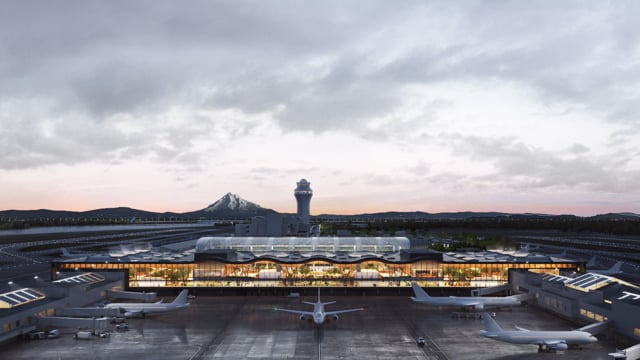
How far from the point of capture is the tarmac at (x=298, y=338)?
179 ft

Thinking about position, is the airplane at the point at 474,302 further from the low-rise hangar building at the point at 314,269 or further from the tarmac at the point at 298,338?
the low-rise hangar building at the point at 314,269

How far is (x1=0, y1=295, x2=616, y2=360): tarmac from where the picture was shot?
54.5m

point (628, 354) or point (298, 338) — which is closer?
point (628, 354)

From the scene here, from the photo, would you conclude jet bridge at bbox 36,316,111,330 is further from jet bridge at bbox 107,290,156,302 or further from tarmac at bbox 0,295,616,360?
jet bridge at bbox 107,290,156,302

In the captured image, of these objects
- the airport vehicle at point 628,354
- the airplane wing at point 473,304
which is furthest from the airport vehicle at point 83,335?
the airport vehicle at point 628,354

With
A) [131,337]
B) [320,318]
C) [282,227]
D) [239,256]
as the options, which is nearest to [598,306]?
[320,318]

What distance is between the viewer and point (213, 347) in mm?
57438

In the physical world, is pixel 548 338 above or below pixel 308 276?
below

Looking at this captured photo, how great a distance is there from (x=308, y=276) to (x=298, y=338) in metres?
40.3

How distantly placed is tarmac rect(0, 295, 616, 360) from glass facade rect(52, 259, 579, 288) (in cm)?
1507

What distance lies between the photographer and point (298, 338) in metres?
61.4

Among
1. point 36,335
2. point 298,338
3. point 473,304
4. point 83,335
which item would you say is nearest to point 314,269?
point 473,304

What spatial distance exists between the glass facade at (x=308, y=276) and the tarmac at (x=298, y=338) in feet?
49.4

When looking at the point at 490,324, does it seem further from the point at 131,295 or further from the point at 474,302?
the point at 131,295
